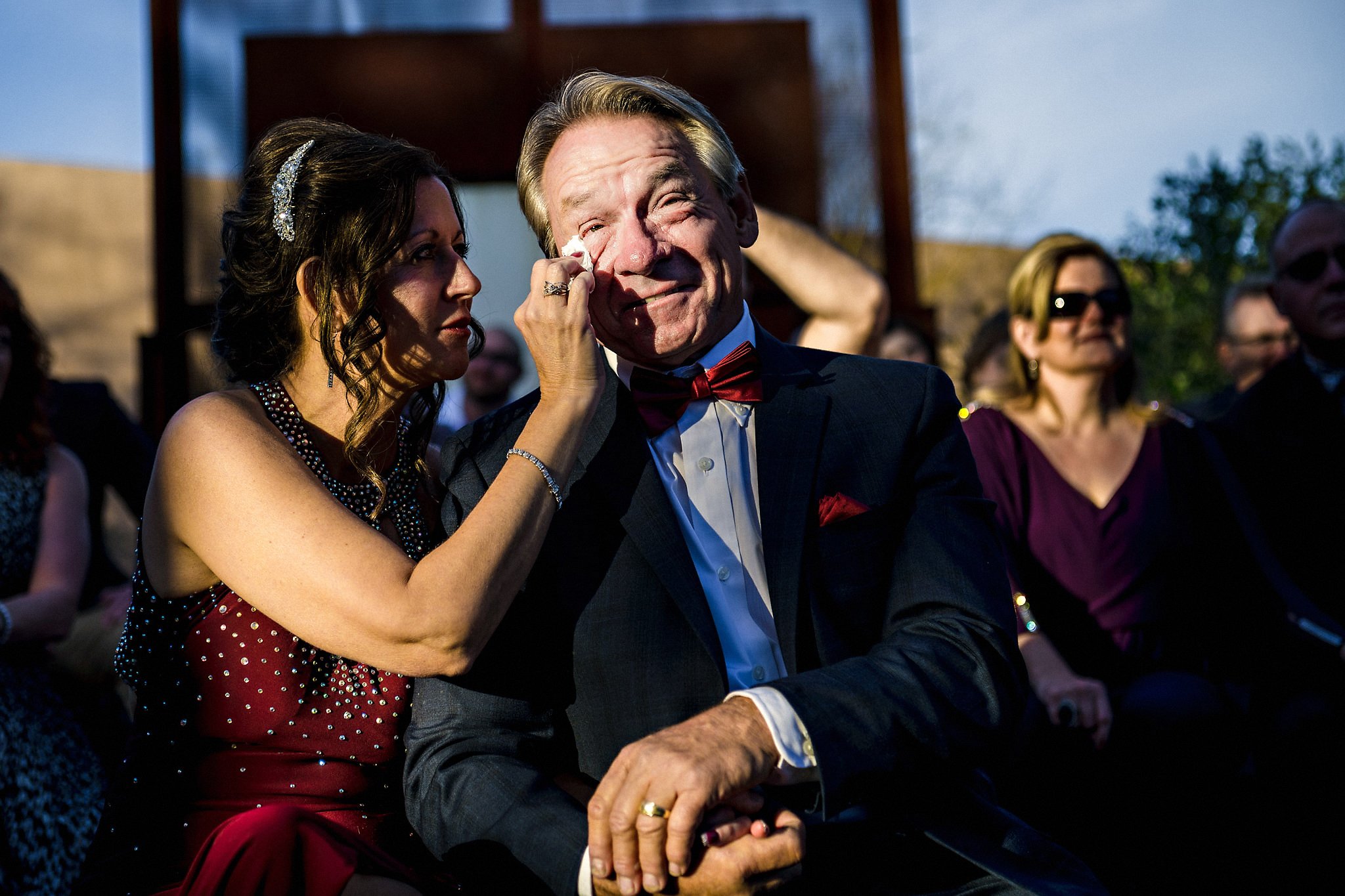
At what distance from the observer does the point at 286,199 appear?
8.02ft

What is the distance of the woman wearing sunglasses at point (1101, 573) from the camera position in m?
3.43

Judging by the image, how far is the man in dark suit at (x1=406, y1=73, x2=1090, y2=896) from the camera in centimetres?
188

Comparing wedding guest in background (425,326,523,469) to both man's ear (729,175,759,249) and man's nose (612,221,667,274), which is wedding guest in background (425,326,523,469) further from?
man's nose (612,221,667,274)

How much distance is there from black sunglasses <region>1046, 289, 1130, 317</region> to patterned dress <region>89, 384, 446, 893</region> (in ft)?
8.53

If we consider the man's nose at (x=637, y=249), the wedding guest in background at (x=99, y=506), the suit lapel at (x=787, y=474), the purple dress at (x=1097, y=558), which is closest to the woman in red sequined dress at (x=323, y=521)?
the man's nose at (x=637, y=249)

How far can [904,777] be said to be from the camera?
2.00 metres

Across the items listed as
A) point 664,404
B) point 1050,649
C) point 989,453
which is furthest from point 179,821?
point 989,453

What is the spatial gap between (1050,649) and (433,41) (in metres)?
4.38

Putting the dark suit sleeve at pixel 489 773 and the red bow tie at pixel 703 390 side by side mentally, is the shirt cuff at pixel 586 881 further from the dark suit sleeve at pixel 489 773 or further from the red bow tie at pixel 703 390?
the red bow tie at pixel 703 390

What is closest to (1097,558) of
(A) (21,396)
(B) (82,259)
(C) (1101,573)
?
(C) (1101,573)

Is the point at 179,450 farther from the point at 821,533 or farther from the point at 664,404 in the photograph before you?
the point at 821,533

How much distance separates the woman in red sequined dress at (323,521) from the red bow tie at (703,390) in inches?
8.8

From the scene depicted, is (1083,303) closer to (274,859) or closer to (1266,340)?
(274,859)

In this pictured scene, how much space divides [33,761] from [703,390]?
2095 mm
